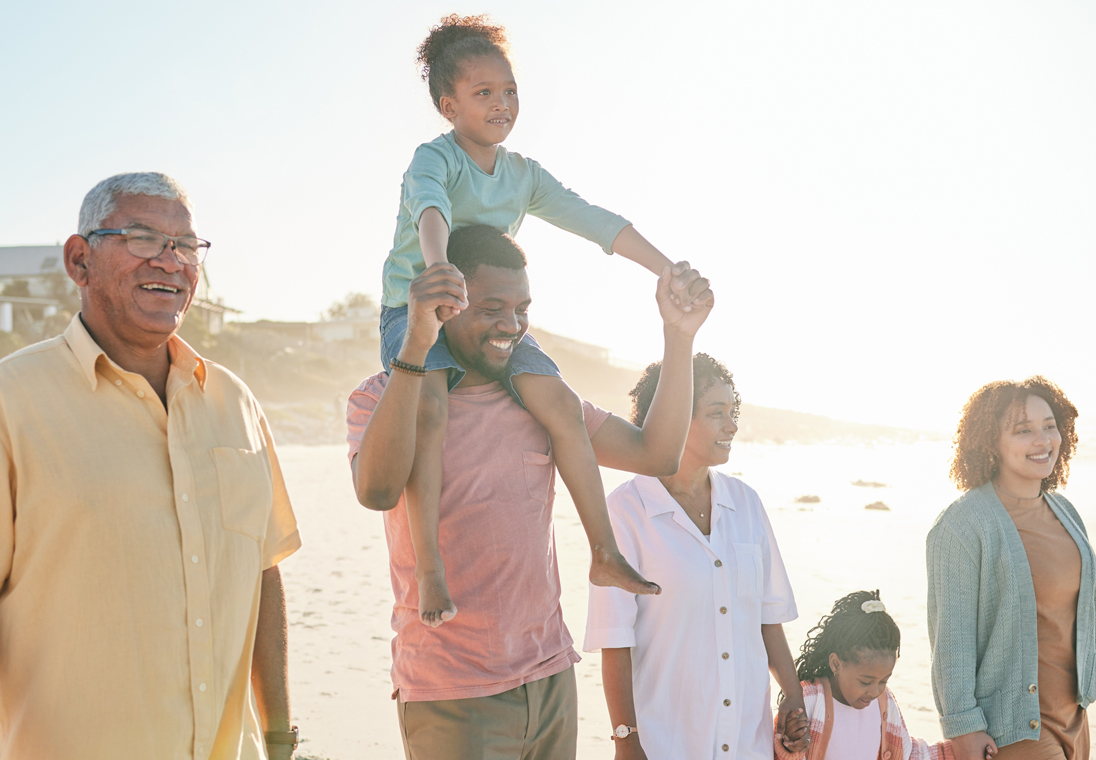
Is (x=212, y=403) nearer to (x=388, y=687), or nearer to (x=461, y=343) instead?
(x=461, y=343)

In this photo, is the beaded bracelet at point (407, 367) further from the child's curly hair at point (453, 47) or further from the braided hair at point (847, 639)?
the braided hair at point (847, 639)

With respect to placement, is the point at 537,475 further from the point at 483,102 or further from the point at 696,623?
the point at 483,102

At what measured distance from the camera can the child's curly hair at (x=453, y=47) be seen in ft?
10.2

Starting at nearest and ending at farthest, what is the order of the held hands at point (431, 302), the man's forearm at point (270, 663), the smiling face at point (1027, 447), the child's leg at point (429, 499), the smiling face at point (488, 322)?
the held hands at point (431, 302), the child's leg at point (429, 499), the man's forearm at point (270, 663), the smiling face at point (488, 322), the smiling face at point (1027, 447)

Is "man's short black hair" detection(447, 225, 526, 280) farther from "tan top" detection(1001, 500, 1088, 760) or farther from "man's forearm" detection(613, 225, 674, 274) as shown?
"tan top" detection(1001, 500, 1088, 760)

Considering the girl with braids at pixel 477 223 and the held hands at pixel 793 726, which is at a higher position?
the girl with braids at pixel 477 223

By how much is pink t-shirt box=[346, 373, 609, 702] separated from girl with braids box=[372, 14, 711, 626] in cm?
11

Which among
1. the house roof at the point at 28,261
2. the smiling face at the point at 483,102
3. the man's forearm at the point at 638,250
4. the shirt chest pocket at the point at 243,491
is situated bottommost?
the shirt chest pocket at the point at 243,491

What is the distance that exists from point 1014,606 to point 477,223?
2756 mm

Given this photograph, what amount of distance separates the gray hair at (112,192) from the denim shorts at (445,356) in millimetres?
730

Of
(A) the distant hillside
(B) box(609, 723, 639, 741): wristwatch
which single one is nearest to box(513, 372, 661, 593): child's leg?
(B) box(609, 723, 639, 741): wristwatch

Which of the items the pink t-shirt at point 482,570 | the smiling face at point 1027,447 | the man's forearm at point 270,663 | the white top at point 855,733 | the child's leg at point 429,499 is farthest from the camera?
the smiling face at point 1027,447

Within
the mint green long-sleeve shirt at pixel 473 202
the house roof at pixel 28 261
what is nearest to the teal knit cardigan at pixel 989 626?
the mint green long-sleeve shirt at pixel 473 202

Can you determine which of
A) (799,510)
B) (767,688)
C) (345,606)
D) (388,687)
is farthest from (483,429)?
(799,510)
